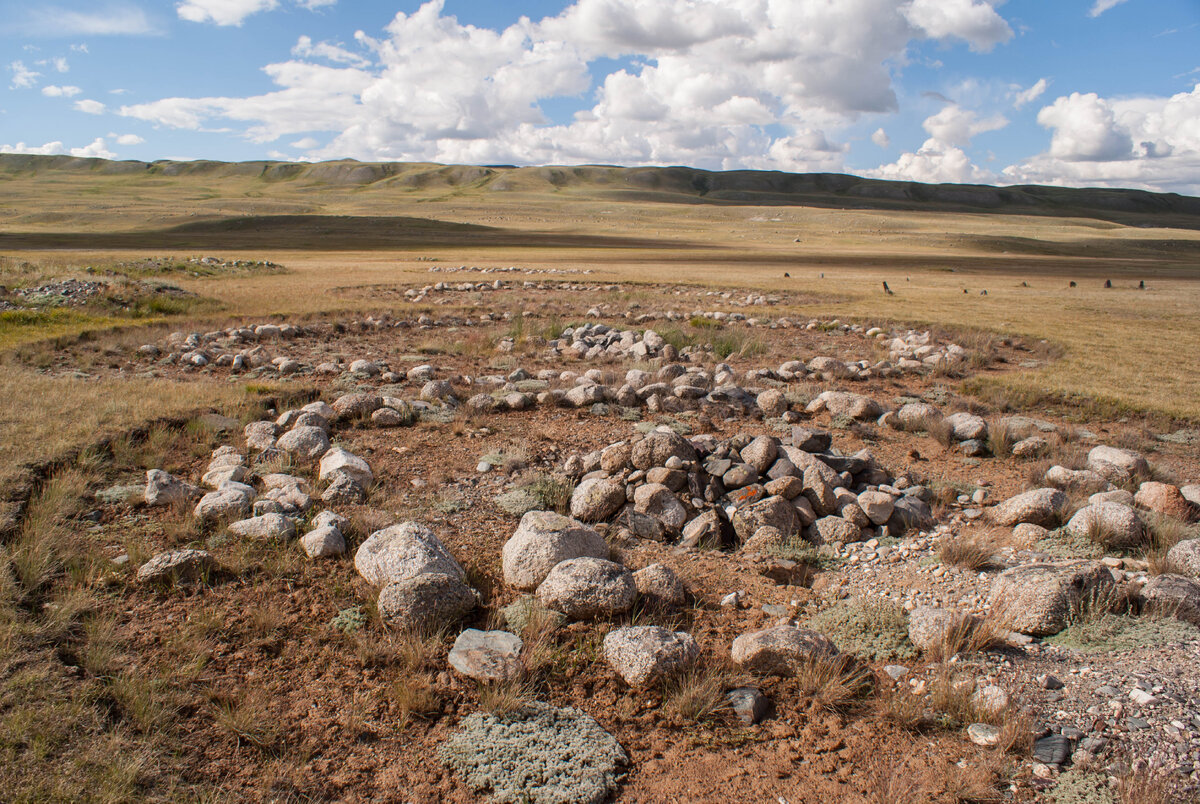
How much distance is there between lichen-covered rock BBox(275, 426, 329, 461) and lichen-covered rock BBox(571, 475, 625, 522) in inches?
121

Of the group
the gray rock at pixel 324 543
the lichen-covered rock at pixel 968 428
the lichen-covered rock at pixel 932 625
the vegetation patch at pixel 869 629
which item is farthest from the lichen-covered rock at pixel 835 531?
the gray rock at pixel 324 543

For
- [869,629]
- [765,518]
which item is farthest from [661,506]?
[869,629]

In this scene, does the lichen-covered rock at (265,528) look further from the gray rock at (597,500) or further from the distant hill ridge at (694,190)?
the distant hill ridge at (694,190)

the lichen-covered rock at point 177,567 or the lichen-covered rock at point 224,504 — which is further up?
the lichen-covered rock at point 224,504

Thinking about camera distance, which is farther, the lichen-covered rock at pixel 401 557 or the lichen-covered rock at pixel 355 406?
the lichen-covered rock at pixel 355 406

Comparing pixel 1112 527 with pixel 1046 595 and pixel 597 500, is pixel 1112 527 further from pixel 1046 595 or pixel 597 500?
pixel 597 500

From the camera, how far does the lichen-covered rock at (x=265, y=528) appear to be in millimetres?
5641

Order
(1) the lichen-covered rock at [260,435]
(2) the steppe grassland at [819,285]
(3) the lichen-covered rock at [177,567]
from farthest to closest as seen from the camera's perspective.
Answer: (2) the steppe grassland at [819,285] → (1) the lichen-covered rock at [260,435] → (3) the lichen-covered rock at [177,567]

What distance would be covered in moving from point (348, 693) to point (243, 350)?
11701 mm

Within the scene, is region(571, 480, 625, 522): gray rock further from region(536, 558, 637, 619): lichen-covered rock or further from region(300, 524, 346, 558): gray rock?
region(300, 524, 346, 558): gray rock

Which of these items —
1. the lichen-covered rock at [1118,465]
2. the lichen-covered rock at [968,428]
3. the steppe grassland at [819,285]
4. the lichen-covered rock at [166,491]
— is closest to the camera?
the lichen-covered rock at [166,491]

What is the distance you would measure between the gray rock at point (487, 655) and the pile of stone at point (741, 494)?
2.21 m

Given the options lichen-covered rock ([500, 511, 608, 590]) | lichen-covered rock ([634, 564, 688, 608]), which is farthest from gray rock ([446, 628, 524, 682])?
lichen-covered rock ([634, 564, 688, 608])

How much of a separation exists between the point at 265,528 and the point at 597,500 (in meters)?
2.86
